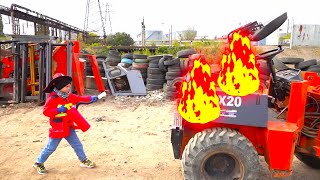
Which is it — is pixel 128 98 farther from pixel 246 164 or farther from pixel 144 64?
pixel 246 164

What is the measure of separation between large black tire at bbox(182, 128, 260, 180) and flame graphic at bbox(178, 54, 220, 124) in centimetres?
19

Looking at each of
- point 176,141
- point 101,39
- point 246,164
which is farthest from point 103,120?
point 101,39

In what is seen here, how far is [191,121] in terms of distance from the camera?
325 cm

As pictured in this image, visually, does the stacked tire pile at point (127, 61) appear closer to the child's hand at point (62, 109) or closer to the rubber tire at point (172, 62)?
the rubber tire at point (172, 62)

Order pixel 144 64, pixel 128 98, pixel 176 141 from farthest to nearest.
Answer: pixel 144 64
pixel 128 98
pixel 176 141

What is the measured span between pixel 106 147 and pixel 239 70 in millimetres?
2966

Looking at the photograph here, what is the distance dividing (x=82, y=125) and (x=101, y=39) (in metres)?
26.2

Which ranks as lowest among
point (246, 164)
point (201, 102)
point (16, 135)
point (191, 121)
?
point (16, 135)

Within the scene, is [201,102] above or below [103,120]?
above

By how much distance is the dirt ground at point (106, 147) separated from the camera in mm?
4180

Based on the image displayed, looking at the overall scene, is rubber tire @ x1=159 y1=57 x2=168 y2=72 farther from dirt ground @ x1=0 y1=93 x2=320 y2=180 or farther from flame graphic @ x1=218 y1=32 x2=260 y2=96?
flame graphic @ x1=218 y1=32 x2=260 y2=96

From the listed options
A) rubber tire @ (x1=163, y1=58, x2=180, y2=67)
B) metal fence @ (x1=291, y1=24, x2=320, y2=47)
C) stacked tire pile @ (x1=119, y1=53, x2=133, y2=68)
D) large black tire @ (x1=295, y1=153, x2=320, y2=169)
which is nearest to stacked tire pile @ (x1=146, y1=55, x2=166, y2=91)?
rubber tire @ (x1=163, y1=58, x2=180, y2=67)

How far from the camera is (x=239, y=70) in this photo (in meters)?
3.05

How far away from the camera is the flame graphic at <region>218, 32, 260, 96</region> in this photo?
3.03 metres
